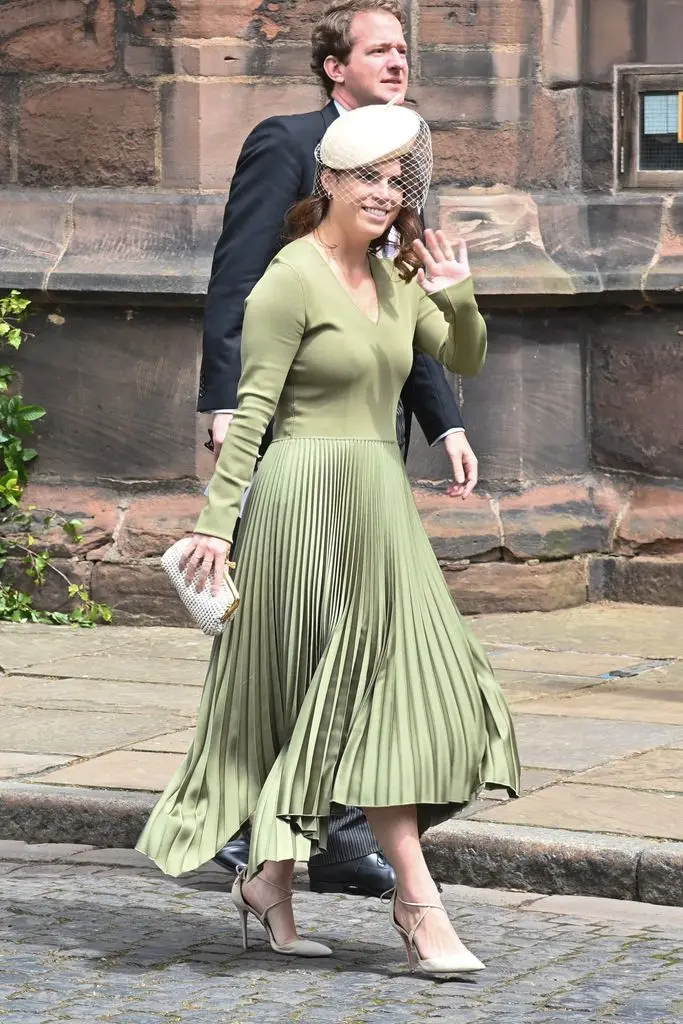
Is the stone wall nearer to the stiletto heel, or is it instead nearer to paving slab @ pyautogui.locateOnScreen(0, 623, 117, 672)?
paving slab @ pyautogui.locateOnScreen(0, 623, 117, 672)

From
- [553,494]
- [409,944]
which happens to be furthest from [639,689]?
[409,944]

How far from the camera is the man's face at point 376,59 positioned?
501 cm

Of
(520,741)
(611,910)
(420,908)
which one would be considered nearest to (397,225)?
(420,908)

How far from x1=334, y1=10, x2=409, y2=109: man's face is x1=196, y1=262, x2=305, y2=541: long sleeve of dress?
2.84 ft

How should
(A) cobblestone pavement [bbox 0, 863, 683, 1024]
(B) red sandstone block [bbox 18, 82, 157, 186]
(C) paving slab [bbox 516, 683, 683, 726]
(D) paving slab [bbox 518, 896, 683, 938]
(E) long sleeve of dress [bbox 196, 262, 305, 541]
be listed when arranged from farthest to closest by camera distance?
(B) red sandstone block [bbox 18, 82, 157, 186]
(C) paving slab [bbox 516, 683, 683, 726]
(D) paving slab [bbox 518, 896, 683, 938]
(E) long sleeve of dress [bbox 196, 262, 305, 541]
(A) cobblestone pavement [bbox 0, 863, 683, 1024]

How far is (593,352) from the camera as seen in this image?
9.05m

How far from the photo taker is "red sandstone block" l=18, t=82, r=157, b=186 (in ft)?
28.5

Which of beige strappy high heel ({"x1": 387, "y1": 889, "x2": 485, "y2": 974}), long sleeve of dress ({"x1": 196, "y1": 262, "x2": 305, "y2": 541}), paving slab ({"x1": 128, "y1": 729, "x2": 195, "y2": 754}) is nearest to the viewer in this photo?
beige strappy high heel ({"x1": 387, "y1": 889, "x2": 485, "y2": 974})

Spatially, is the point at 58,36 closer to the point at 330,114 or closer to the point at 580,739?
the point at 330,114

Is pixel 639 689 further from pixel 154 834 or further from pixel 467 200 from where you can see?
pixel 154 834

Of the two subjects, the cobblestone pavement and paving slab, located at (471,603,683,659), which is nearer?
the cobblestone pavement

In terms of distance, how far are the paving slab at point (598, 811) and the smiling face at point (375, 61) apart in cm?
183

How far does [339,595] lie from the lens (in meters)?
4.39

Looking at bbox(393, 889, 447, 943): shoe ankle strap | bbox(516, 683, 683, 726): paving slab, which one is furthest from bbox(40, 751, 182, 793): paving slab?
bbox(393, 889, 447, 943): shoe ankle strap
